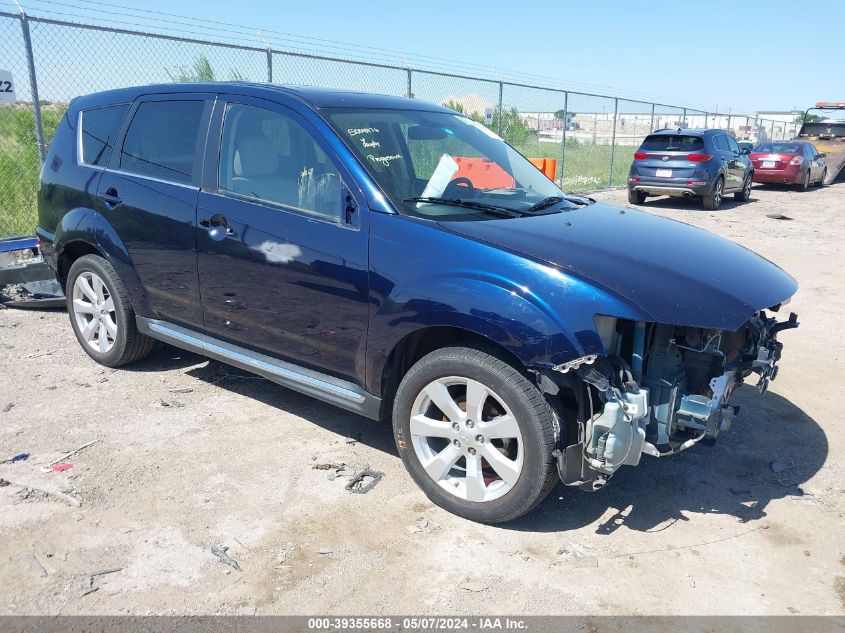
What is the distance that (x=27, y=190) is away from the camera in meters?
9.29

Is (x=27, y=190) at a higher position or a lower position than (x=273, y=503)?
higher

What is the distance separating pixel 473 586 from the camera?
286 centimetres

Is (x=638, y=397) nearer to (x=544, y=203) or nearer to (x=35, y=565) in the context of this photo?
(x=544, y=203)

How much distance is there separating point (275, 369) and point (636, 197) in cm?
1361

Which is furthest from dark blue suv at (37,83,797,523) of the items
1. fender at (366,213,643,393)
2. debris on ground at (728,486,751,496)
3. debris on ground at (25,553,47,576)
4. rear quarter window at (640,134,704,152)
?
rear quarter window at (640,134,704,152)

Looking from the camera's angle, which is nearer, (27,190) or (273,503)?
(273,503)

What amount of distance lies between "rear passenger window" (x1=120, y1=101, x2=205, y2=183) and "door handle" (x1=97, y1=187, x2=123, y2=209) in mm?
170

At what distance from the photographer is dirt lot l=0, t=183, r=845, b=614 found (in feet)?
9.20

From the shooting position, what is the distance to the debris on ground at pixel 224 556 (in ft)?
9.71

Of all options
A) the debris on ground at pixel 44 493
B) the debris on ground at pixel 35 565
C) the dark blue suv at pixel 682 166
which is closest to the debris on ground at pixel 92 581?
the debris on ground at pixel 35 565

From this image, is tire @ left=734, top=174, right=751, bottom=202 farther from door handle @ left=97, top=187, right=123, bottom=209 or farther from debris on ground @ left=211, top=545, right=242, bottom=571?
debris on ground @ left=211, top=545, right=242, bottom=571

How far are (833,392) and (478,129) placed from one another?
3112 mm

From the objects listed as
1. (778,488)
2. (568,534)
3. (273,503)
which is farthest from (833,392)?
(273,503)

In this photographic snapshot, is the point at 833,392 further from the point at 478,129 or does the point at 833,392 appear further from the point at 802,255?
the point at 802,255
